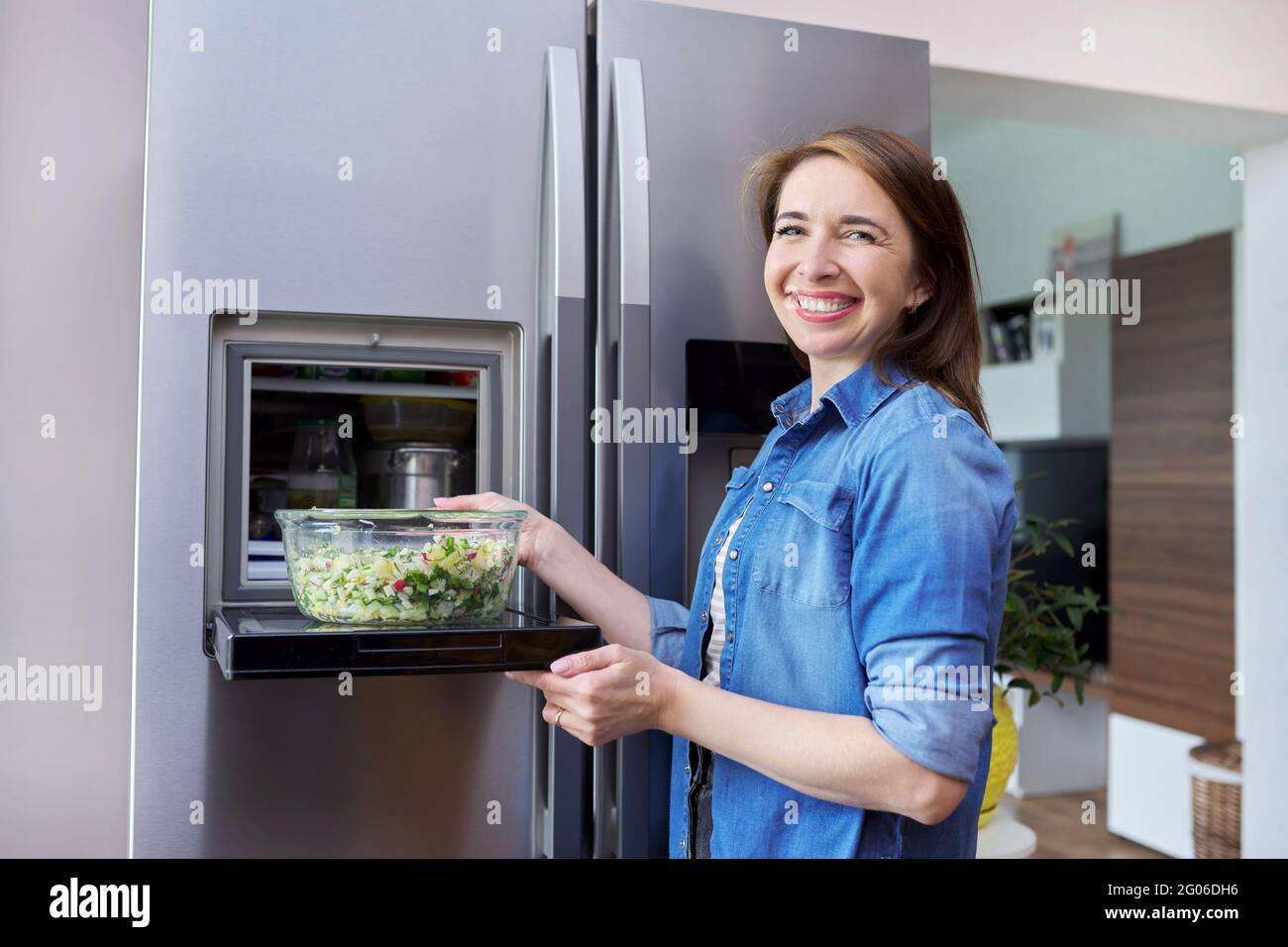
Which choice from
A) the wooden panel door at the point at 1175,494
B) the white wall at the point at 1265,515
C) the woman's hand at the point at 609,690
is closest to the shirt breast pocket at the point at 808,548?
the woman's hand at the point at 609,690

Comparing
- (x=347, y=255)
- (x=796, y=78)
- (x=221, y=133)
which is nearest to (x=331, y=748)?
(x=347, y=255)

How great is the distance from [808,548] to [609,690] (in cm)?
22

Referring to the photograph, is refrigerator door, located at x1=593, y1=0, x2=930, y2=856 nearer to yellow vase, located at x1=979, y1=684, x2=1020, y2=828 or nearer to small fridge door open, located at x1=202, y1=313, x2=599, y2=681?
small fridge door open, located at x1=202, y1=313, x2=599, y2=681

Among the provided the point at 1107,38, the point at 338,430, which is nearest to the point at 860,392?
the point at 338,430

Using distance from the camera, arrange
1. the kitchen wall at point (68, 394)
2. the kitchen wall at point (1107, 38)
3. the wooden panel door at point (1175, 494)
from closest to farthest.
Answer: the kitchen wall at point (68, 394), the kitchen wall at point (1107, 38), the wooden panel door at point (1175, 494)

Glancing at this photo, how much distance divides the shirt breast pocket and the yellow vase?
0.65 m

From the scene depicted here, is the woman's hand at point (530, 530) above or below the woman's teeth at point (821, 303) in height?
below

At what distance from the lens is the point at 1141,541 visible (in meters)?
3.29

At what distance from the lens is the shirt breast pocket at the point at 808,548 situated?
0.97m

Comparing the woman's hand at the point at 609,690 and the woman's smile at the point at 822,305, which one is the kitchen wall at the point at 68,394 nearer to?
the woman's hand at the point at 609,690

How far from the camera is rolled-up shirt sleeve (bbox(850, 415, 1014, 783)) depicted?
0.88 meters

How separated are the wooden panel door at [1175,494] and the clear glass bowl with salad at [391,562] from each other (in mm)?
2650

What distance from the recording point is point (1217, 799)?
2.85 m
